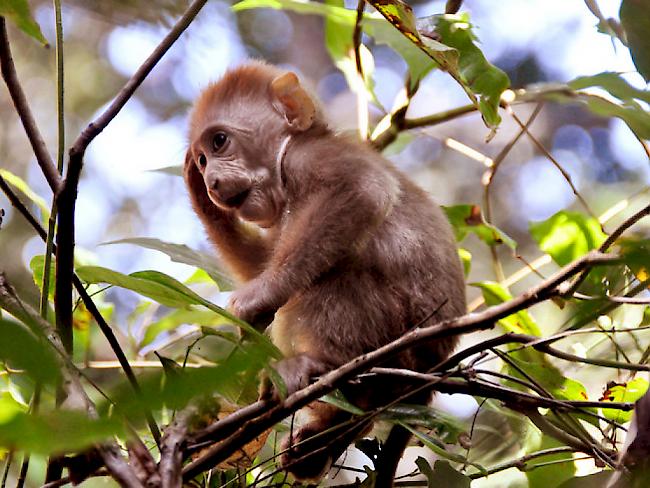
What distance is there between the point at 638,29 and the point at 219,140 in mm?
A: 1375

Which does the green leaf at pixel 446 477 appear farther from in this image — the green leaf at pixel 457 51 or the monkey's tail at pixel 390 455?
the green leaf at pixel 457 51

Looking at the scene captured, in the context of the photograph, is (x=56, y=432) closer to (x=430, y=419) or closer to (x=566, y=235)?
(x=430, y=419)

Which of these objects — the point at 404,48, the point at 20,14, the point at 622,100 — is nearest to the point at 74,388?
the point at 20,14

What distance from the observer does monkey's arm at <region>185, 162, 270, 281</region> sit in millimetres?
2297

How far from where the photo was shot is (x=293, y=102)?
2357 millimetres

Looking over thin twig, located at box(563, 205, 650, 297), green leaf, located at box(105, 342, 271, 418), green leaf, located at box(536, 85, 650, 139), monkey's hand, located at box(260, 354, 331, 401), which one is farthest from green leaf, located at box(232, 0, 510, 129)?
green leaf, located at box(105, 342, 271, 418)

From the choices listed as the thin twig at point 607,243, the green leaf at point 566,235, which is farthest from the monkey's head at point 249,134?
the thin twig at point 607,243

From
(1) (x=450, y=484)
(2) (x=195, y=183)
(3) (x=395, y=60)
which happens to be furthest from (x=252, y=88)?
(3) (x=395, y=60)

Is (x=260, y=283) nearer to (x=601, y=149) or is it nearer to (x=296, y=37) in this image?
(x=296, y=37)

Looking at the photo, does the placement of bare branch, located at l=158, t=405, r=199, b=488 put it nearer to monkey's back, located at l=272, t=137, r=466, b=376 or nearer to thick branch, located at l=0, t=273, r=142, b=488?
thick branch, located at l=0, t=273, r=142, b=488

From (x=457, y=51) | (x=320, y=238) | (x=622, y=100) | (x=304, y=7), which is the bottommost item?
(x=622, y=100)

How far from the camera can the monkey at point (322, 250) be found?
177cm

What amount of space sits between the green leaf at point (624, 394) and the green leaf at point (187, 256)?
908mm

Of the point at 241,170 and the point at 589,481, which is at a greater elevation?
the point at 241,170
